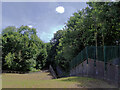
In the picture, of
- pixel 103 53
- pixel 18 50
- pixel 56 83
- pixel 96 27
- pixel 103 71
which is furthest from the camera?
pixel 18 50

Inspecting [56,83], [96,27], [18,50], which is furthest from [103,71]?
[18,50]

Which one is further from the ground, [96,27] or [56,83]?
[96,27]

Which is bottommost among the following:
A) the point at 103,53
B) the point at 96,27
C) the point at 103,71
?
the point at 103,71

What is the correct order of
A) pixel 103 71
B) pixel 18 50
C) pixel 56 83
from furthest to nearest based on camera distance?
pixel 18 50 < pixel 103 71 < pixel 56 83

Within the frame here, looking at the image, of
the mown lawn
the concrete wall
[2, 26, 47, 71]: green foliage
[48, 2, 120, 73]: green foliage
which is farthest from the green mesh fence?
[2, 26, 47, 71]: green foliage

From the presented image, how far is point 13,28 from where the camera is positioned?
33.1m

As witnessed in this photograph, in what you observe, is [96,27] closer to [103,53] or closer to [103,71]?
[103,53]

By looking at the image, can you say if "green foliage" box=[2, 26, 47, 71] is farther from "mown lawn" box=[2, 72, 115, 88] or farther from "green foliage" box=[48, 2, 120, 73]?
"mown lawn" box=[2, 72, 115, 88]

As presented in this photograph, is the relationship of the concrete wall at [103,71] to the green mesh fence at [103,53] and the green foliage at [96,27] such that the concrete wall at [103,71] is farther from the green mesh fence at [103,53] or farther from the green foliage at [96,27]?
the green foliage at [96,27]

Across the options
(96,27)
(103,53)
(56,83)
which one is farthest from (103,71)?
(96,27)

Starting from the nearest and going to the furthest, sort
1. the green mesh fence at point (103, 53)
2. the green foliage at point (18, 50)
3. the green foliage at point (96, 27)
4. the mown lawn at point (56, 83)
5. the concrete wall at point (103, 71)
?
the mown lawn at point (56, 83)
the concrete wall at point (103, 71)
the green mesh fence at point (103, 53)
the green foliage at point (96, 27)
the green foliage at point (18, 50)

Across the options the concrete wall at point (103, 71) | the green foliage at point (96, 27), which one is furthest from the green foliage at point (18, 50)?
the concrete wall at point (103, 71)

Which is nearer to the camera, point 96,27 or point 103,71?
point 103,71

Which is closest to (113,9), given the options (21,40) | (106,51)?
(106,51)
